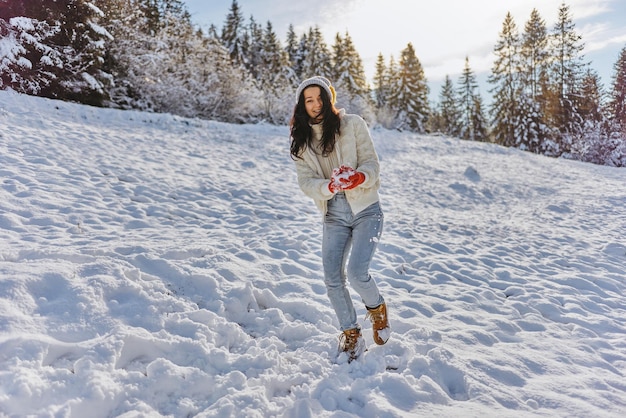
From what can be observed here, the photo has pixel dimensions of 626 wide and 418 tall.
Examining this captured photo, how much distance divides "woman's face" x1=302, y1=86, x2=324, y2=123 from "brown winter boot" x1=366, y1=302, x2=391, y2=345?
1606mm

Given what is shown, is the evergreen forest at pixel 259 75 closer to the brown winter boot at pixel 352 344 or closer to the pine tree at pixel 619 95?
the pine tree at pixel 619 95

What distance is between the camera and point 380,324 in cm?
323

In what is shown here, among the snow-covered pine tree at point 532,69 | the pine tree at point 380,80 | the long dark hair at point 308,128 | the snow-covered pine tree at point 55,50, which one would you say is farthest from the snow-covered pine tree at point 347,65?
the long dark hair at point 308,128

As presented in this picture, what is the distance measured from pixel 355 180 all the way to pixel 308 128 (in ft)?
2.10

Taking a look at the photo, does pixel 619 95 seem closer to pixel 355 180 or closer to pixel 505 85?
pixel 505 85

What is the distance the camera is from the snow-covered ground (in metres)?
2.61

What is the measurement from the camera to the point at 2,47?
1006 centimetres

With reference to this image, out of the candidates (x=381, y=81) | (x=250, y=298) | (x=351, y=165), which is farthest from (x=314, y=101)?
(x=381, y=81)

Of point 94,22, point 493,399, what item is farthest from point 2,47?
point 493,399

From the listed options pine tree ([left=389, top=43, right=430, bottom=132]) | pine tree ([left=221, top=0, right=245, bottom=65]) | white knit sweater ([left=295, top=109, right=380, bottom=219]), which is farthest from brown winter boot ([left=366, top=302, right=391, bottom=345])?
pine tree ([left=221, top=0, right=245, bottom=65])

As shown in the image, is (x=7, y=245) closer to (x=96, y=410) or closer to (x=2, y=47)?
(x=96, y=410)

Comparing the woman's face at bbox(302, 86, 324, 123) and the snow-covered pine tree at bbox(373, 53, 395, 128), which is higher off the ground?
the snow-covered pine tree at bbox(373, 53, 395, 128)

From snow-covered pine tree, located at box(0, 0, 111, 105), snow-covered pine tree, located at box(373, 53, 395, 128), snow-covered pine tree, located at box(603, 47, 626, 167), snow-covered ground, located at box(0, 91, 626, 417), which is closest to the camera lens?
snow-covered ground, located at box(0, 91, 626, 417)

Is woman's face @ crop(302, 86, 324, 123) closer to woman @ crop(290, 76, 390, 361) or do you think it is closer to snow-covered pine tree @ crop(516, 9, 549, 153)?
woman @ crop(290, 76, 390, 361)
